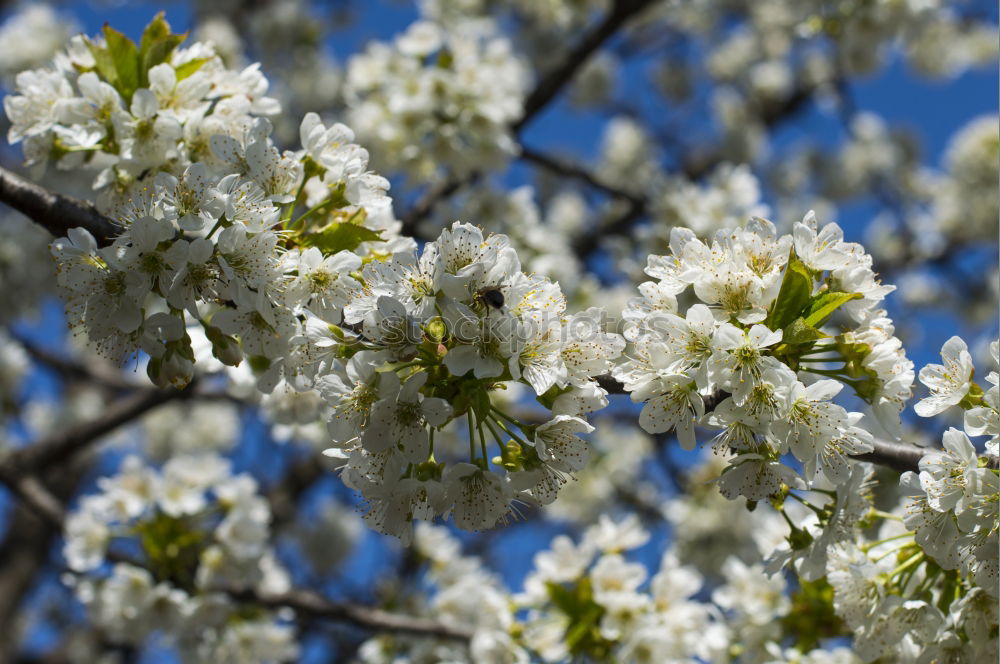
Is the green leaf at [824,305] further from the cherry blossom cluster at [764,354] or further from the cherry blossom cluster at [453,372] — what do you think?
the cherry blossom cluster at [453,372]

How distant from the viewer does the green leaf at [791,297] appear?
197 centimetres

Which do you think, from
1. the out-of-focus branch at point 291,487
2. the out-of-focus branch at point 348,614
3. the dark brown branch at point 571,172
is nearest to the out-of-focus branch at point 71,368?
the out-of-focus branch at point 291,487

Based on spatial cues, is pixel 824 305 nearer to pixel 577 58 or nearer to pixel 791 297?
pixel 791 297

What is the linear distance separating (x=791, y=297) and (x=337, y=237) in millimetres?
1208

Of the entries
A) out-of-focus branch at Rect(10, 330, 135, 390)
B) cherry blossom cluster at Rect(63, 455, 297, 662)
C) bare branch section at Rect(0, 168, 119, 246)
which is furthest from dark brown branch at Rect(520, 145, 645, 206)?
out-of-focus branch at Rect(10, 330, 135, 390)

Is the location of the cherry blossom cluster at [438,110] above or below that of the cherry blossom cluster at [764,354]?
above

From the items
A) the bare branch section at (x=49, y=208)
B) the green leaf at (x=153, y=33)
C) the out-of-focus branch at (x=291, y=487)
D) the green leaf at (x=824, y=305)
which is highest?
the out-of-focus branch at (x=291, y=487)

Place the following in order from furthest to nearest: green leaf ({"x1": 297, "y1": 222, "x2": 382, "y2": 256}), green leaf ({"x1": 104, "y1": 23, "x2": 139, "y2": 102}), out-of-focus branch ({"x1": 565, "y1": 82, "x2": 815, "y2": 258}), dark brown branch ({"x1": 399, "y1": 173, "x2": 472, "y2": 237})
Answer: out-of-focus branch ({"x1": 565, "y1": 82, "x2": 815, "y2": 258}) → dark brown branch ({"x1": 399, "y1": 173, "x2": 472, "y2": 237}) → green leaf ({"x1": 104, "y1": 23, "x2": 139, "y2": 102}) → green leaf ({"x1": 297, "y1": 222, "x2": 382, "y2": 256})

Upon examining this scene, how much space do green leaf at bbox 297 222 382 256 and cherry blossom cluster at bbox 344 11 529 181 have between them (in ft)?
6.99

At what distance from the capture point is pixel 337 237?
7.27ft

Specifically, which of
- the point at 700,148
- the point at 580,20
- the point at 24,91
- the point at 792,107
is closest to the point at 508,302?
the point at 24,91

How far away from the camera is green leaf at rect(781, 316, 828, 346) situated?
192cm

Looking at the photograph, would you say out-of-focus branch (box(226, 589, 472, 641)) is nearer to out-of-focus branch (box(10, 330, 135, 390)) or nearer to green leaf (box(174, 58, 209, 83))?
green leaf (box(174, 58, 209, 83))

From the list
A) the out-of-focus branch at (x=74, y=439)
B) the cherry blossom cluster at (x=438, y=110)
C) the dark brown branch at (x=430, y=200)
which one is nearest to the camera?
the cherry blossom cluster at (x=438, y=110)
